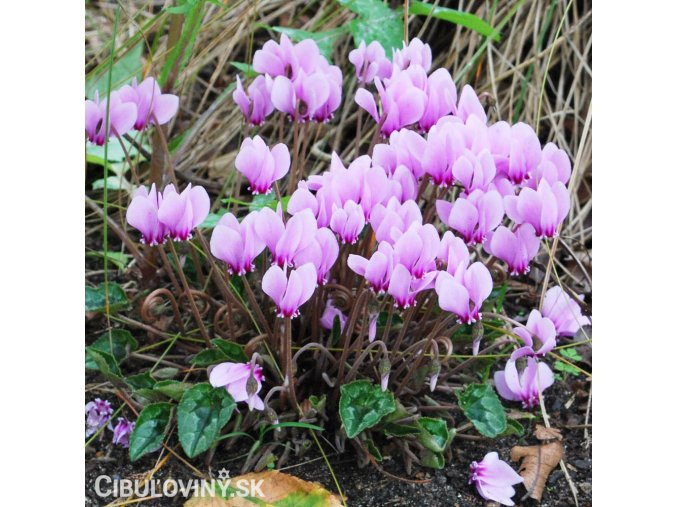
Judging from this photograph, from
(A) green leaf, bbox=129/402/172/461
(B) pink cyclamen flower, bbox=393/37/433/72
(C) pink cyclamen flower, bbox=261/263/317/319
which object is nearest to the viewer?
(C) pink cyclamen flower, bbox=261/263/317/319

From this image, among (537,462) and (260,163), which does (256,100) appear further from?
(537,462)

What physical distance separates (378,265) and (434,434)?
419mm

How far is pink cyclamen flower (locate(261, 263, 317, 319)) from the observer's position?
162 centimetres

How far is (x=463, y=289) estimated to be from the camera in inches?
64.2

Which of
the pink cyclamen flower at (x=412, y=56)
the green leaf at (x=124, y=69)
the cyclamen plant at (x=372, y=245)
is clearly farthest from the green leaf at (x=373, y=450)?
the green leaf at (x=124, y=69)

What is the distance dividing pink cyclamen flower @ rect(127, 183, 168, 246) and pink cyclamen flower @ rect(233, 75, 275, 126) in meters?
0.42

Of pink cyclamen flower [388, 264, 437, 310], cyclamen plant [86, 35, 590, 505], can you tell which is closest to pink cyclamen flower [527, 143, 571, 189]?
cyclamen plant [86, 35, 590, 505]

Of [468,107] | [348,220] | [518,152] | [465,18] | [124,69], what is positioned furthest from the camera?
[124,69]

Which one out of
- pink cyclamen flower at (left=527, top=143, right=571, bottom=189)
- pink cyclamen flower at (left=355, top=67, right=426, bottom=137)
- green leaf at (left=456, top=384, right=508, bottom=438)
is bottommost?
green leaf at (left=456, top=384, right=508, bottom=438)

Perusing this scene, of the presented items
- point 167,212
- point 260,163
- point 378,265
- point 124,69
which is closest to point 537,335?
point 378,265

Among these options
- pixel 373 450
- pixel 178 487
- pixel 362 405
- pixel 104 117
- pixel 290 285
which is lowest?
pixel 178 487

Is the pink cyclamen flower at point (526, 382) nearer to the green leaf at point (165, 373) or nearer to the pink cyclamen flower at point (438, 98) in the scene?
the pink cyclamen flower at point (438, 98)

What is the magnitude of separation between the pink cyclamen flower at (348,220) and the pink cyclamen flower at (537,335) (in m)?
0.37

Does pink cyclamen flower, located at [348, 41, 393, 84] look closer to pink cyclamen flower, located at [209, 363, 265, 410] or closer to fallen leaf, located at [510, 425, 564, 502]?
pink cyclamen flower, located at [209, 363, 265, 410]
